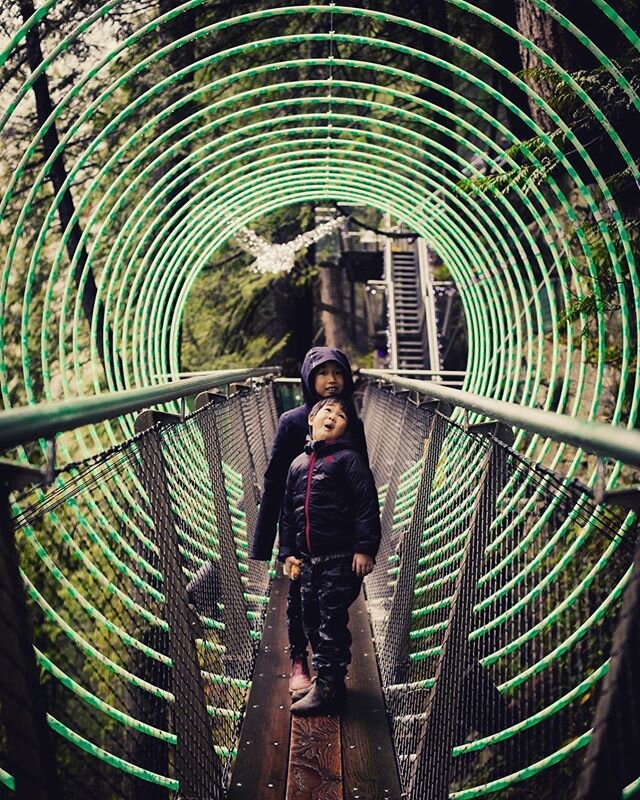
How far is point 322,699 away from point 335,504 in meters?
0.87

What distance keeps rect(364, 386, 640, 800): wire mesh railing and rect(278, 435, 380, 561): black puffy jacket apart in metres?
0.25

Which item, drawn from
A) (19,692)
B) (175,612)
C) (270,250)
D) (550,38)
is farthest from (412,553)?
(270,250)

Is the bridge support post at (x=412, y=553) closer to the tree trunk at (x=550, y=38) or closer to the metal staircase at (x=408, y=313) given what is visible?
the tree trunk at (x=550, y=38)

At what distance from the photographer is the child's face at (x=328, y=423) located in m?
3.90

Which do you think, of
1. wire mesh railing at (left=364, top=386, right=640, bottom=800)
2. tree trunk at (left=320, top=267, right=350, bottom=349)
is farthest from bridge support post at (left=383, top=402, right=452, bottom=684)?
tree trunk at (left=320, top=267, right=350, bottom=349)

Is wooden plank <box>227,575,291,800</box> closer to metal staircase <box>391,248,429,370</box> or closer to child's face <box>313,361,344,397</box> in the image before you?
child's face <box>313,361,344,397</box>

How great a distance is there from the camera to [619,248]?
806 cm

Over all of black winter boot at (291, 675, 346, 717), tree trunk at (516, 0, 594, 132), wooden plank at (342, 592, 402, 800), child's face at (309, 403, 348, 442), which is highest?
tree trunk at (516, 0, 594, 132)

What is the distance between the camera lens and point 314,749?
3.46 meters

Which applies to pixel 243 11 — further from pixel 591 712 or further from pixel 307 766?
pixel 307 766

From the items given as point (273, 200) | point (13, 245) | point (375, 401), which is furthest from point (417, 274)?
point (13, 245)

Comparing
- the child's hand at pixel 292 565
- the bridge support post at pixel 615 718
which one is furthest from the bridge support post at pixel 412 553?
the bridge support post at pixel 615 718

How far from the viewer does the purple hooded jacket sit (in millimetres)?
4281

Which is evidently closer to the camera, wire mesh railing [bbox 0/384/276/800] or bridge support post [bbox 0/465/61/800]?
bridge support post [bbox 0/465/61/800]
